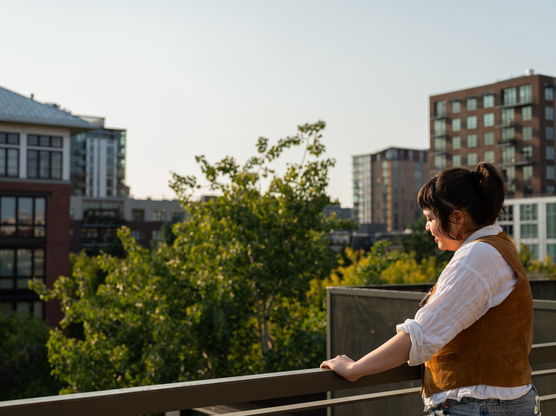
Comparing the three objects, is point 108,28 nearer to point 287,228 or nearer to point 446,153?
point 287,228

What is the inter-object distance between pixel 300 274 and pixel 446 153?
222 feet

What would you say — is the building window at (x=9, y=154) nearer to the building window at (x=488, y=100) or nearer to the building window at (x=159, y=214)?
the building window at (x=488, y=100)

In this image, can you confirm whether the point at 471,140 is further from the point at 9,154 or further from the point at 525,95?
the point at 9,154

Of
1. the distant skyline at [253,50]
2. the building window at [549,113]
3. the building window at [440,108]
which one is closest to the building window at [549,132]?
the building window at [549,113]

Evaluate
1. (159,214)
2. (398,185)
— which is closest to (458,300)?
(159,214)

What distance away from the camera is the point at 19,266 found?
3809 centimetres

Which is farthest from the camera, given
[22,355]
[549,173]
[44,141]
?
[549,173]

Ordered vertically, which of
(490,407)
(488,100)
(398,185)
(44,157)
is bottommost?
(490,407)

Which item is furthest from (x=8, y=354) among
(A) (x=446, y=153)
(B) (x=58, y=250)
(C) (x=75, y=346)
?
(A) (x=446, y=153)

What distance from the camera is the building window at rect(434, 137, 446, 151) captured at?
80.5 meters

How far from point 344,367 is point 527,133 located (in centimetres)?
7552

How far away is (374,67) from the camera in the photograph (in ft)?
85.3

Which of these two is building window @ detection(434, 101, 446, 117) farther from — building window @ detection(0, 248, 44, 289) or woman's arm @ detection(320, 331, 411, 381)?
woman's arm @ detection(320, 331, 411, 381)

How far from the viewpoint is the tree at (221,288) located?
48.6ft
